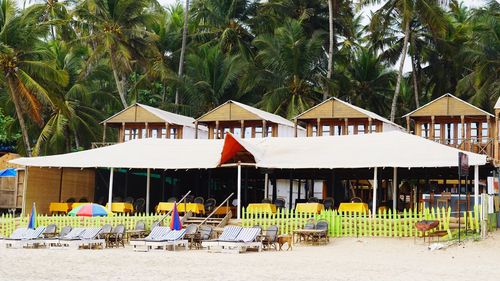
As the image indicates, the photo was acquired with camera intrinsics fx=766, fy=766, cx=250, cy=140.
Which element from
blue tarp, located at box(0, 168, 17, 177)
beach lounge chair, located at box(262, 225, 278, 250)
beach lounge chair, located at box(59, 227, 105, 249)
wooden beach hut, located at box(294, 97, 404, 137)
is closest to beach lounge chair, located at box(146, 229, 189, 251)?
beach lounge chair, located at box(59, 227, 105, 249)

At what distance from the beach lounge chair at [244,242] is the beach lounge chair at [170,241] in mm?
1301

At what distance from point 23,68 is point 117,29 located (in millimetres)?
8423

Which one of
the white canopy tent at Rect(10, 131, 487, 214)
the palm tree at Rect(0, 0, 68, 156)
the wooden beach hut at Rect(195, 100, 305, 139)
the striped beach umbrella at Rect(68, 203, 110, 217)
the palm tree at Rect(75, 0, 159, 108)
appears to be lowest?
the striped beach umbrella at Rect(68, 203, 110, 217)

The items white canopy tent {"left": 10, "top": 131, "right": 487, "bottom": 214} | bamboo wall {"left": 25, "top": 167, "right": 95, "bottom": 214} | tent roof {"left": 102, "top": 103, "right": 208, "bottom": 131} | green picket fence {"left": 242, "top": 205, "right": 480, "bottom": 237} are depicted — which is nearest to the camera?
green picket fence {"left": 242, "top": 205, "right": 480, "bottom": 237}

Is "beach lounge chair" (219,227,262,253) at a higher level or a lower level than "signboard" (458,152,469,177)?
lower

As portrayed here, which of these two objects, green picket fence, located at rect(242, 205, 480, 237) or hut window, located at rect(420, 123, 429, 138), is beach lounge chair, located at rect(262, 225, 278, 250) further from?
hut window, located at rect(420, 123, 429, 138)

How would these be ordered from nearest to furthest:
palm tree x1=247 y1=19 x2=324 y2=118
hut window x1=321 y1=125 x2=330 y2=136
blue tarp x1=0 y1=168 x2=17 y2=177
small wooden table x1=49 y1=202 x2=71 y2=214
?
small wooden table x1=49 y1=202 x2=71 y2=214 → blue tarp x1=0 y1=168 x2=17 y2=177 → hut window x1=321 y1=125 x2=330 y2=136 → palm tree x1=247 y1=19 x2=324 y2=118

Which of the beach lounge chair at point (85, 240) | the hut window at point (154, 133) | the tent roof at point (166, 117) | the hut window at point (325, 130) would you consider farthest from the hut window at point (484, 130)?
the beach lounge chair at point (85, 240)

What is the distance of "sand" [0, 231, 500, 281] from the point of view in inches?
594

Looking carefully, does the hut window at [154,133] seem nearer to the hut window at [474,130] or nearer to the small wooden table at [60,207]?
the small wooden table at [60,207]

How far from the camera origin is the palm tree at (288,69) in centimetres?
4434

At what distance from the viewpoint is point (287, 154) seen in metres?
27.8

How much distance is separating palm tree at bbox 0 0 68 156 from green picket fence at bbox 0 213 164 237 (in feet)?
31.0

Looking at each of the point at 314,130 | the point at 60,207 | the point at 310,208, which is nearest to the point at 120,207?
the point at 60,207
